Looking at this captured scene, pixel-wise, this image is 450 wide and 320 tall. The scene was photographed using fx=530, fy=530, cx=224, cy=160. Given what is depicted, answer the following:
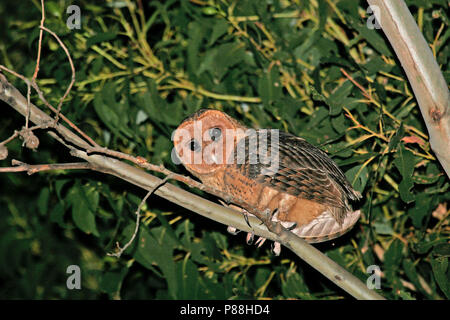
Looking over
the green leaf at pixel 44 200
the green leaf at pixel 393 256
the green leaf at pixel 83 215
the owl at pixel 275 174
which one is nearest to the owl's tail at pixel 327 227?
the owl at pixel 275 174

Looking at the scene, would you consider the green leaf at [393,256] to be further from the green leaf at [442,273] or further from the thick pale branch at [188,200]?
the thick pale branch at [188,200]

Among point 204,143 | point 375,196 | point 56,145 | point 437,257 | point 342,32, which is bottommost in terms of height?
point 437,257

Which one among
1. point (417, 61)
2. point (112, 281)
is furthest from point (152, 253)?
point (417, 61)

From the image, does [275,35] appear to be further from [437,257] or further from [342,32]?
[437,257]

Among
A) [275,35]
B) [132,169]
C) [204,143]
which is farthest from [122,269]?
[275,35]

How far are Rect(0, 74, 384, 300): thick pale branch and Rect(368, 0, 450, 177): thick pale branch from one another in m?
0.57

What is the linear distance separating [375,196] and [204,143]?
0.93 m

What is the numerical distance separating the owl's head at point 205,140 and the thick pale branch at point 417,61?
749mm

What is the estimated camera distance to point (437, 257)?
2135 millimetres

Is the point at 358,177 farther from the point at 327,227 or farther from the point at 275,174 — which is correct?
the point at 275,174

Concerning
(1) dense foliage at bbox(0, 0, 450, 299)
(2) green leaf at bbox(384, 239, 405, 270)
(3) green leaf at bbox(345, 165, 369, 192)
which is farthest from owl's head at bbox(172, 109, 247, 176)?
(2) green leaf at bbox(384, 239, 405, 270)

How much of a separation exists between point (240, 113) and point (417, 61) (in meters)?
1.19

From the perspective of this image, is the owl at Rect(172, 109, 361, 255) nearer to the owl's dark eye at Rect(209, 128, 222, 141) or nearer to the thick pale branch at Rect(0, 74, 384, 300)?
the owl's dark eye at Rect(209, 128, 222, 141)

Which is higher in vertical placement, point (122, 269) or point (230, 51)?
point (230, 51)
